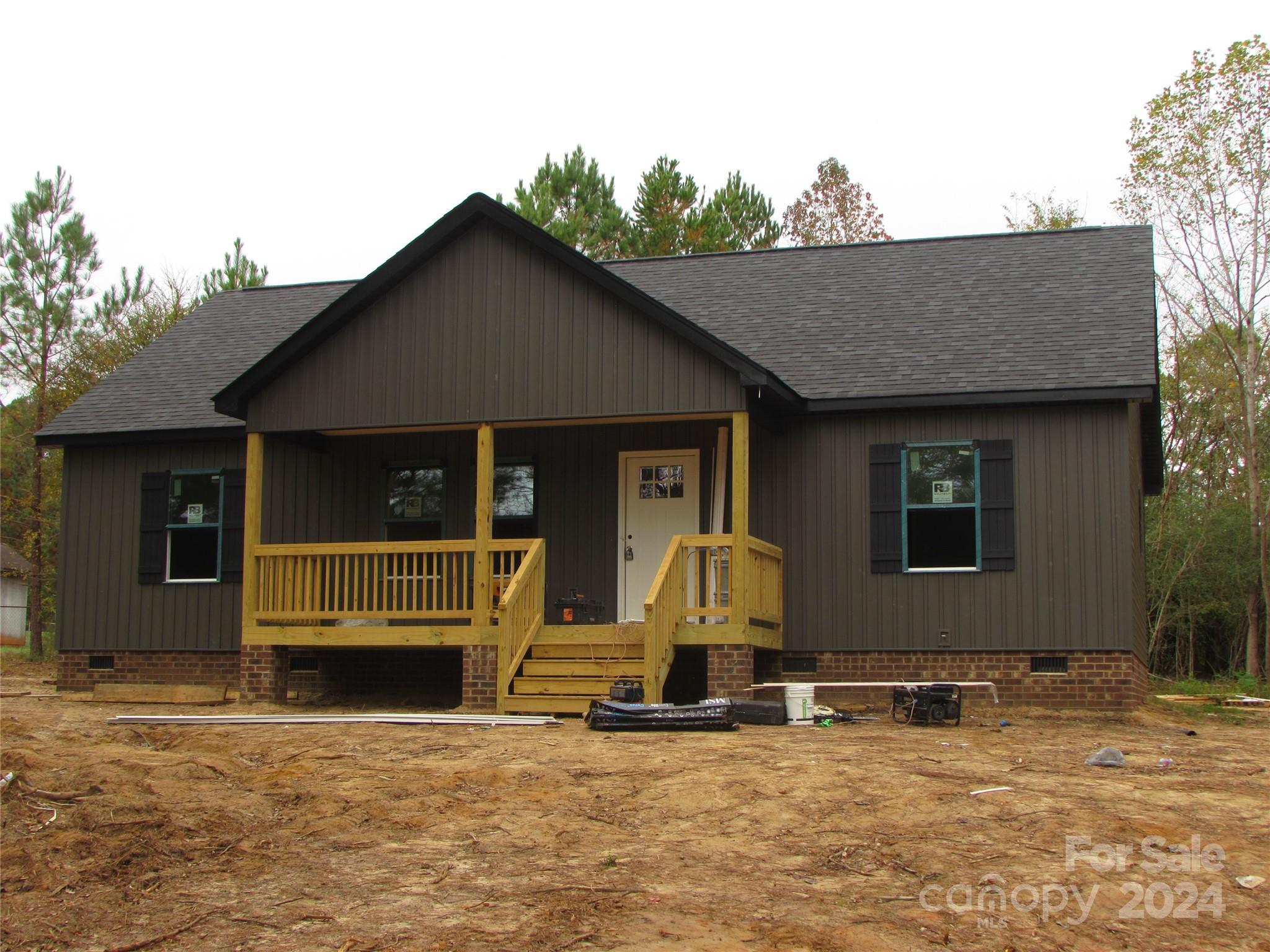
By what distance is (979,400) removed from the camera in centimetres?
1355

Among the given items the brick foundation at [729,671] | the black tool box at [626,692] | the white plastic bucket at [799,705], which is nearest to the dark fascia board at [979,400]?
the brick foundation at [729,671]

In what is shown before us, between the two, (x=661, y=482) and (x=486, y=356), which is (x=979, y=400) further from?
(x=486, y=356)

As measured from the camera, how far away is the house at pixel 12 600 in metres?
43.1

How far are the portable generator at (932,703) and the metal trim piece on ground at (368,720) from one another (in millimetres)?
3096

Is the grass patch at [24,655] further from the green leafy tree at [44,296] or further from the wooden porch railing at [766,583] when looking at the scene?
the wooden porch railing at [766,583]

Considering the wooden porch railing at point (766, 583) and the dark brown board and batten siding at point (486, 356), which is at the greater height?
the dark brown board and batten siding at point (486, 356)

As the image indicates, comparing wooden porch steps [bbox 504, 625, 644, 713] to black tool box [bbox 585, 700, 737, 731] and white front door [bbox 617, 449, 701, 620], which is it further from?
white front door [bbox 617, 449, 701, 620]

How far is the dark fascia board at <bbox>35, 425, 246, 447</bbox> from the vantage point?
52.3 ft

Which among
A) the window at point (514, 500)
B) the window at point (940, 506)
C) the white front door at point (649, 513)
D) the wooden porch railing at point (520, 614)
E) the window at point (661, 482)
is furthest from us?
the window at point (514, 500)

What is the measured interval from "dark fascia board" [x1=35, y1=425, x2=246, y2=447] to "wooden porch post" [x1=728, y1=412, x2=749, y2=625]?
19.8 feet

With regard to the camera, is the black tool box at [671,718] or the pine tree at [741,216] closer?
the black tool box at [671,718]

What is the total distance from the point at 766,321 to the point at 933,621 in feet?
13.9

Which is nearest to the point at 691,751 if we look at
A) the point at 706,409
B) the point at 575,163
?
the point at 706,409

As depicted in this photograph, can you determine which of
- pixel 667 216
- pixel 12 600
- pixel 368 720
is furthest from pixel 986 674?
pixel 12 600
